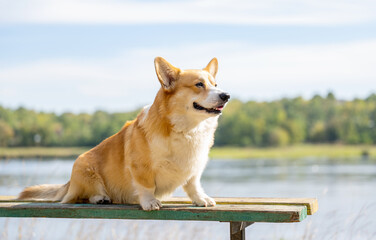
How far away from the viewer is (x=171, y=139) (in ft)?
11.8

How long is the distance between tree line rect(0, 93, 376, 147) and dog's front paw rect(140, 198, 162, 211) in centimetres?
5880

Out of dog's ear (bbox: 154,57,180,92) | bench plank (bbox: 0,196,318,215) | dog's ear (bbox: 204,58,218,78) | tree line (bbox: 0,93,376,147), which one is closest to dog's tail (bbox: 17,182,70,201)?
bench plank (bbox: 0,196,318,215)

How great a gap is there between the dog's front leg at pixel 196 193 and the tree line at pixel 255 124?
58600 millimetres

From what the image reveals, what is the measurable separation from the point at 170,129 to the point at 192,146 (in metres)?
0.19

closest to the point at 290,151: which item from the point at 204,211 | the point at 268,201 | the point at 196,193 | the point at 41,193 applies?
the point at 41,193

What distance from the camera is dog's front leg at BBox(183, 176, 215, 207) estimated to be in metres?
3.70

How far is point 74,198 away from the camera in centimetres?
409

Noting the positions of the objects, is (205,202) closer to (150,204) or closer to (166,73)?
(150,204)

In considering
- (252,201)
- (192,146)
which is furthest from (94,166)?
(252,201)

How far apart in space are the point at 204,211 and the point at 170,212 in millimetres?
236

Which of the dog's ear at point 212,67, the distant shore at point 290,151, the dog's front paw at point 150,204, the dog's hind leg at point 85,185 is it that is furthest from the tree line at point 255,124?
the dog's front paw at point 150,204

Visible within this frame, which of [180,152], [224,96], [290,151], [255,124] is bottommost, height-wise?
[290,151]

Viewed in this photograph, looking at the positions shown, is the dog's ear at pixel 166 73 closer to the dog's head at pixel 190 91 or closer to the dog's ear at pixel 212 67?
the dog's head at pixel 190 91

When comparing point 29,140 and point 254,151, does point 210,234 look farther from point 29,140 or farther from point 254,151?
point 254,151
